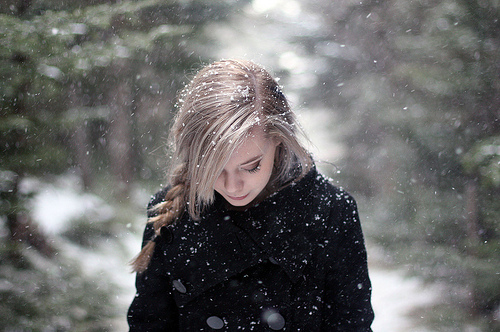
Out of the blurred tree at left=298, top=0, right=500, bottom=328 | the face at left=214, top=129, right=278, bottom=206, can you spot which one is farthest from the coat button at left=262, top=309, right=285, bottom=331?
the blurred tree at left=298, top=0, right=500, bottom=328

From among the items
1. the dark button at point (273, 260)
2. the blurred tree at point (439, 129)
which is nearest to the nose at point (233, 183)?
the dark button at point (273, 260)

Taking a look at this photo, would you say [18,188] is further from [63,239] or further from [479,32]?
[479,32]

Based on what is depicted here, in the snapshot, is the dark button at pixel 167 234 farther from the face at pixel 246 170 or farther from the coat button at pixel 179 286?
the face at pixel 246 170

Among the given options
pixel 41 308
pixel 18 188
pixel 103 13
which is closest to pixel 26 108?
pixel 18 188

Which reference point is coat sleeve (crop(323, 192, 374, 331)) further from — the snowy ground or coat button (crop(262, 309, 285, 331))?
the snowy ground

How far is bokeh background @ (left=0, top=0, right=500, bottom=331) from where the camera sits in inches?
121

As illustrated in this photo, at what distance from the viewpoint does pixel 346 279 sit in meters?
1.49

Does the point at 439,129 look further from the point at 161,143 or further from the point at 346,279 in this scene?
the point at 346,279

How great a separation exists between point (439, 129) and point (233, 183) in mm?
3430

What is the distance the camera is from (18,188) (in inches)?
126

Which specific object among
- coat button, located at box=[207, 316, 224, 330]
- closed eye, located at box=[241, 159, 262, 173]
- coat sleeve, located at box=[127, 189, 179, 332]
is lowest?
coat button, located at box=[207, 316, 224, 330]

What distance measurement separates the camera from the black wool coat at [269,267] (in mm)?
1501

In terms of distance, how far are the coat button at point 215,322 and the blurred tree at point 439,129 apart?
8.27 ft

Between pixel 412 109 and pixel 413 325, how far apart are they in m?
2.26
